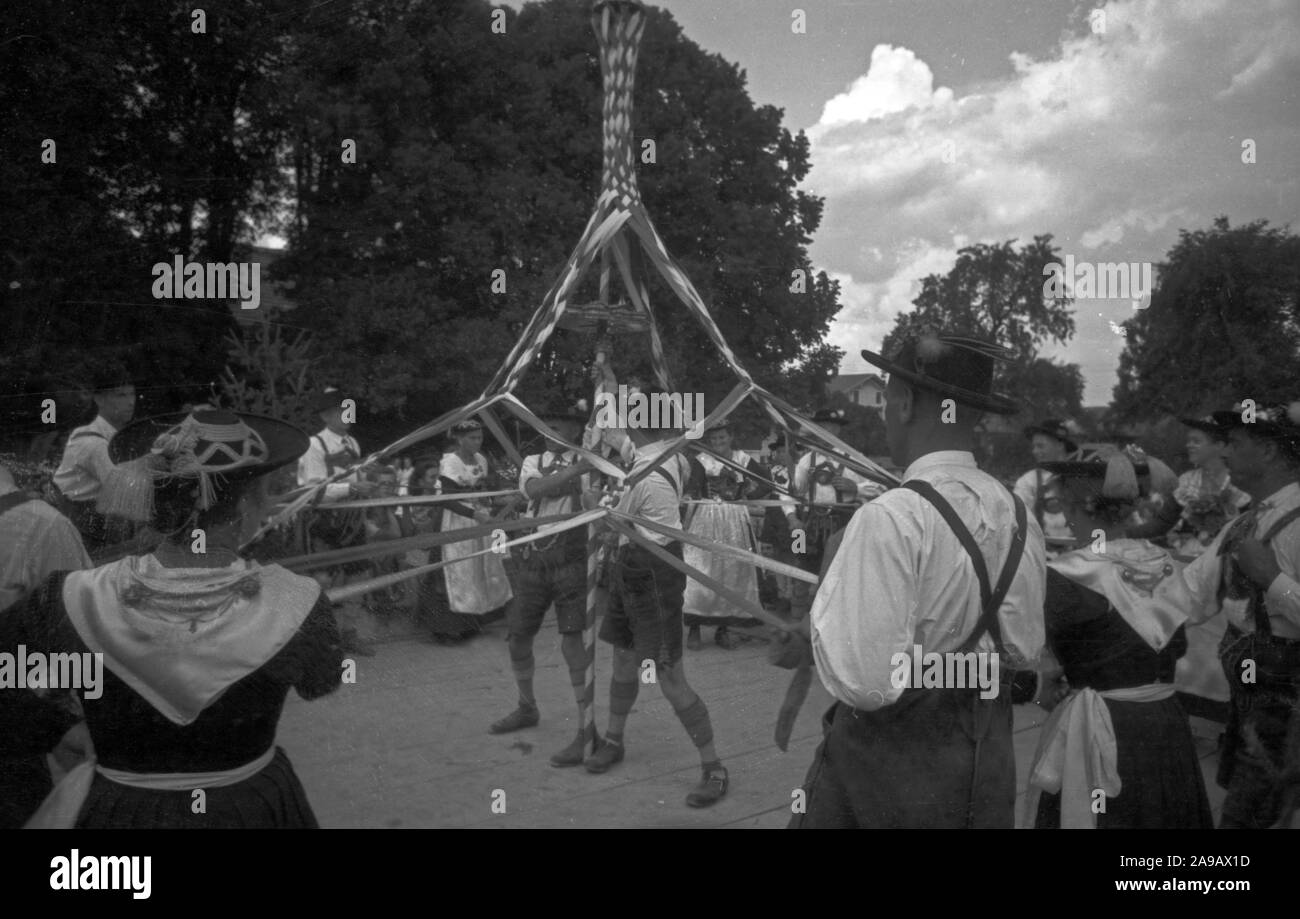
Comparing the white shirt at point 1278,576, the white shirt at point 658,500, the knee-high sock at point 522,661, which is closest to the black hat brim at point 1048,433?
the white shirt at point 1278,576

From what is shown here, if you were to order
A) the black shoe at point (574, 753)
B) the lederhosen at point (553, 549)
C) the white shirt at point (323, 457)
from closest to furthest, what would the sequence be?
1. the white shirt at point (323, 457)
2. the black shoe at point (574, 753)
3. the lederhosen at point (553, 549)

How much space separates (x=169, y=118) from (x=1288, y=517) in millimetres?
3404

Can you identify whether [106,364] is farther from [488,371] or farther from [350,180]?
[488,371]

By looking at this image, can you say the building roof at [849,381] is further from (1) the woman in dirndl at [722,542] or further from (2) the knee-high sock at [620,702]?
(2) the knee-high sock at [620,702]

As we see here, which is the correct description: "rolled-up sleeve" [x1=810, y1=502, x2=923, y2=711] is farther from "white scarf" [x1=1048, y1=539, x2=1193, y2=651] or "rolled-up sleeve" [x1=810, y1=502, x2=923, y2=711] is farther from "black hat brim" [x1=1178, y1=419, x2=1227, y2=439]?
"black hat brim" [x1=1178, y1=419, x2=1227, y2=439]

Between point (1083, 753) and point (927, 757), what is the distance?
81cm

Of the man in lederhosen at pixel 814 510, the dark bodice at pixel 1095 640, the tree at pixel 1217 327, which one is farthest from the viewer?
the man in lederhosen at pixel 814 510

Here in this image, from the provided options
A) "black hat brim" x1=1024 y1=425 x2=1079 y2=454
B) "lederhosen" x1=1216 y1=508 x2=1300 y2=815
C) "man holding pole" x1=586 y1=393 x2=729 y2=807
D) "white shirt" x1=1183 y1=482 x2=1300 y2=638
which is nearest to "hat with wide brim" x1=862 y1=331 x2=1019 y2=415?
"white shirt" x1=1183 y1=482 x2=1300 y2=638

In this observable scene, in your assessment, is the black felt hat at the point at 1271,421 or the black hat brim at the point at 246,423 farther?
the black felt hat at the point at 1271,421

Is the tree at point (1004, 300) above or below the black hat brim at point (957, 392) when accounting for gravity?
above

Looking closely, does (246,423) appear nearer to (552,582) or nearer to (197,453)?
(197,453)

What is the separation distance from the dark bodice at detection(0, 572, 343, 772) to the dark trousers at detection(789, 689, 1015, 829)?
1076mm

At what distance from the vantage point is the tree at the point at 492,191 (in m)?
2.71
